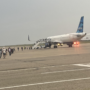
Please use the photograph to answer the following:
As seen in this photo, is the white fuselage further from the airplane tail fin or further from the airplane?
the airplane tail fin

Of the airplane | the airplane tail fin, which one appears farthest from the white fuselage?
the airplane tail fin

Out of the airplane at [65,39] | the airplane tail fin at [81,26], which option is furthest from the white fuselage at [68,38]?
the airplane tail fin at [81,26]

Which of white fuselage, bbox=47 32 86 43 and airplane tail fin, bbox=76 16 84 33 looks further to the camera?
airplane tail fin, bbox=76 16 84 33

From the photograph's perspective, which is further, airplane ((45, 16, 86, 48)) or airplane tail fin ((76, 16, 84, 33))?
airplane tail fin ((76, 16, 84, 33))

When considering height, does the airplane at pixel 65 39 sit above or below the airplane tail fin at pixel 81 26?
below

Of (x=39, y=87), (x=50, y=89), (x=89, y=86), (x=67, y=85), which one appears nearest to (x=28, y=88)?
(x=39, y=87)

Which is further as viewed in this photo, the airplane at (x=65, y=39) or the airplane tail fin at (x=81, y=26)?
the airplane tail fin at (x=81, y=26)

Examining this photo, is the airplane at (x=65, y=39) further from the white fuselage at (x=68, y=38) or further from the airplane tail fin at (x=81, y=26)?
the airplane tail fin at (x=81, y=26)

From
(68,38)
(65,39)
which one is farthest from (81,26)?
(65,39)

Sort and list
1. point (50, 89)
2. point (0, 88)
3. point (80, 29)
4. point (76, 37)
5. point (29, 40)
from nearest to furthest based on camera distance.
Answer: point (50, 89) < point (0, 88) < point (76, 37) < point (80, 29) < point (29, 40)

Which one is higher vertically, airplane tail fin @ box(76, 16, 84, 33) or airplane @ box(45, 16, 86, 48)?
airplane tail fin @ box(76, 16, 84, 33)

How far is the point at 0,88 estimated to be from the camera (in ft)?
25.2

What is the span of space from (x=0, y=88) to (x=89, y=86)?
146 inches

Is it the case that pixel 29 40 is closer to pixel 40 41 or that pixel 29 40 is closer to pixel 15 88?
pixel 40 41
